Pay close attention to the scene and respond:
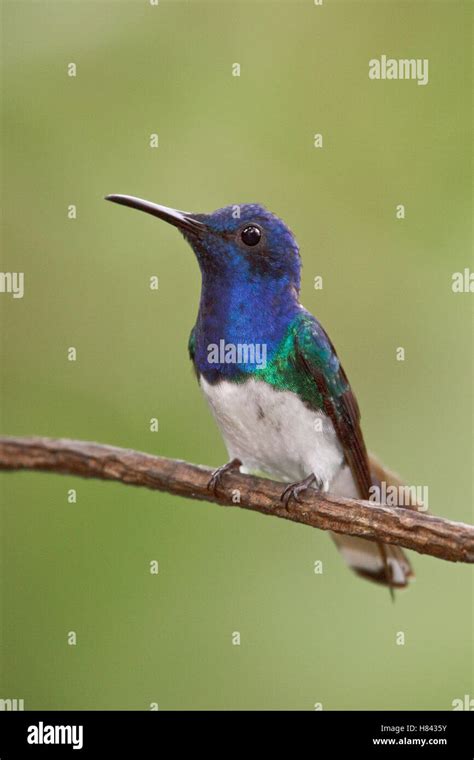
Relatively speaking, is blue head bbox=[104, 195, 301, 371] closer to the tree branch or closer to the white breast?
the white breast

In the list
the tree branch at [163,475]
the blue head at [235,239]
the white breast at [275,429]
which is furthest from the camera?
the blue head at [235,239]

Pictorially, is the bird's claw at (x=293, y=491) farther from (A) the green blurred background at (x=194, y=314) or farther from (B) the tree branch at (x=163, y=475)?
(A) the green blurred background at (x=194, y=314)

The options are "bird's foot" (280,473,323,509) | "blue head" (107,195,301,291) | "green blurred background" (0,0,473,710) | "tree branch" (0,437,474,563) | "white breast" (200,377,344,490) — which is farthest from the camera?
"green blurred background" (0,0,473,710)

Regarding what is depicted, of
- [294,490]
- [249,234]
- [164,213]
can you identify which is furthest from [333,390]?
[164,213]

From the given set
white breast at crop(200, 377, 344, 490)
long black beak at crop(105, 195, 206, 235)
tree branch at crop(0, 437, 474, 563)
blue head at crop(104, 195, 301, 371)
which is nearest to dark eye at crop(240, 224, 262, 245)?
blue head at crop(104, 195, 301, 371)

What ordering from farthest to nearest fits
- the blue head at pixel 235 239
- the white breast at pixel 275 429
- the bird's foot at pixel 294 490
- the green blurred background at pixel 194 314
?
1. the green blurred background at pixel 194 314
2. the blue head at pixel 235 239
3. the white breast at pixel 275 429
4. the bird's foot at pixel 294 490

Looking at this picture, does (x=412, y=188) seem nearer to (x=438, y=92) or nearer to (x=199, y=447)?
(x=438, y=92)

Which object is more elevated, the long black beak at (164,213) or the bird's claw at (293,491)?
the long black beak at (164,213)

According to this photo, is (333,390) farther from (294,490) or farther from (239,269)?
(239,269)

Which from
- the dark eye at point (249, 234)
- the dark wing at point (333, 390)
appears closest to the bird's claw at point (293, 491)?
the dark wing at point (333, 390)
